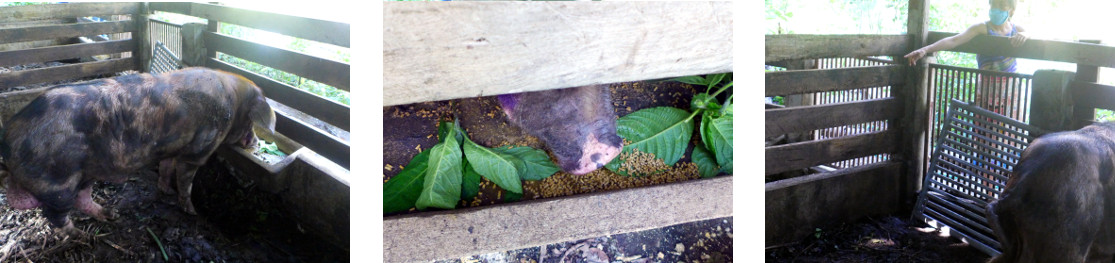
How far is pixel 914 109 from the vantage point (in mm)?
1962

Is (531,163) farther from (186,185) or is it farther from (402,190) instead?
(186,185)

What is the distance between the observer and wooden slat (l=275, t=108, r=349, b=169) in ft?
5.97

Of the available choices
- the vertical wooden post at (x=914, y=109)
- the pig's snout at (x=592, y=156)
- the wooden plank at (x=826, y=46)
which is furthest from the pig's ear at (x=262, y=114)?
the vertical wooden post at (x=914, y=109)

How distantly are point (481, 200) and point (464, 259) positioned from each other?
177mm

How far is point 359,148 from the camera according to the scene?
1.42 meters

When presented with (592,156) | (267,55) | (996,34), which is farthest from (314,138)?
(996,34)

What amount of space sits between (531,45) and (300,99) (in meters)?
0.78

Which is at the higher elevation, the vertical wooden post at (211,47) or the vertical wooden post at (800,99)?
the vertical wooden post at (211,47)

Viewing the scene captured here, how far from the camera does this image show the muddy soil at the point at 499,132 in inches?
58.1

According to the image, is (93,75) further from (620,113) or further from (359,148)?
(620,113)

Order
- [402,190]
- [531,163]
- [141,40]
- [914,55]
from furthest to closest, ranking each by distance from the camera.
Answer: [914,55] → [141,40] → [531,163] → [402,190]

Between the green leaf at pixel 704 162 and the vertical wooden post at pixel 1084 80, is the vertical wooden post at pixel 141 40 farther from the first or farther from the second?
the vertical wooden post at pixel 1084 80

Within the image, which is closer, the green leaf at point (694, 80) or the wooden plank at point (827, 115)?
the green leaf at point (694, 80)

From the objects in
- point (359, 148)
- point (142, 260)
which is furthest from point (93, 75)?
point (359, 148)
